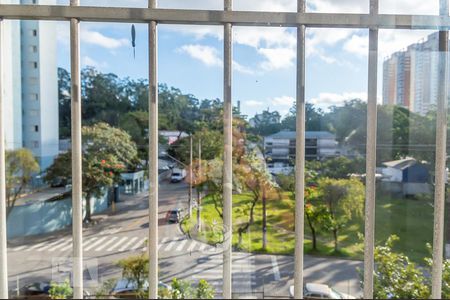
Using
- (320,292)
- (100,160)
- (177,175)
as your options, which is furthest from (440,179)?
(100,160)

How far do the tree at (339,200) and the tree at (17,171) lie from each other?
1508 millimetres

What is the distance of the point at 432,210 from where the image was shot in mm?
1667

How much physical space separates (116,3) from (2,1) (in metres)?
0.56

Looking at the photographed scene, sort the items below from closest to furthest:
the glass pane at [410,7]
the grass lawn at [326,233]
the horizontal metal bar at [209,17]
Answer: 1. the horizontal metal bar at [209,17]
2. the glass pane at [410,7]
3. the grass lawn at [326,233]

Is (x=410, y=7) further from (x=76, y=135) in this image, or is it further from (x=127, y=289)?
(x=127, y=289)

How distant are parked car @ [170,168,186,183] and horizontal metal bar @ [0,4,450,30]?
730mm

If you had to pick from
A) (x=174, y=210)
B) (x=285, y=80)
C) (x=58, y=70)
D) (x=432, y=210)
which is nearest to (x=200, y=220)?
(x=174, y=210)

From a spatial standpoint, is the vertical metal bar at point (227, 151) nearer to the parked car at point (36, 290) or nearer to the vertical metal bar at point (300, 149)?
the vertical metal bar at point (300, 149)

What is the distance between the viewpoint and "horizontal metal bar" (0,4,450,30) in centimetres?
146

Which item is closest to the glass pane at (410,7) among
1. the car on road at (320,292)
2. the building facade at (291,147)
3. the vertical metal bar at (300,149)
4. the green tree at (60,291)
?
the vertical metal bar at (300,149)

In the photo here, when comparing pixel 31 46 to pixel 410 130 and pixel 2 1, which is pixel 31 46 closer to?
pixel 2 1

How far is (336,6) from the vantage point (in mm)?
1613

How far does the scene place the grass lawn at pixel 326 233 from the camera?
169 cm

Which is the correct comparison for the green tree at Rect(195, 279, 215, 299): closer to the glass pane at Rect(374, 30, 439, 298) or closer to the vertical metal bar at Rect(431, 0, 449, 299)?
the glass pane at Rect(374, 30, 439, 298)
